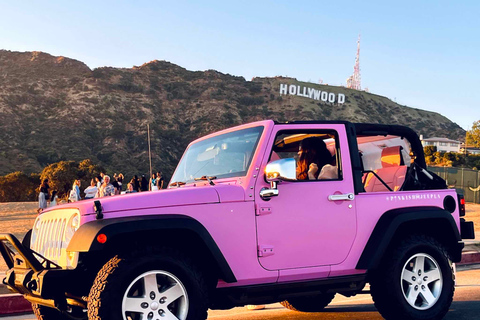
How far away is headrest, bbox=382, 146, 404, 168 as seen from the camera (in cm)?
674

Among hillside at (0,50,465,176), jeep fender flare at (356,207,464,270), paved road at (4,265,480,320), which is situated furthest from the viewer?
hillside at (0,50,465,176)

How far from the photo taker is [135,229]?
13.9 feet

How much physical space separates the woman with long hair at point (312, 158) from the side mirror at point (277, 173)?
2.46 ft

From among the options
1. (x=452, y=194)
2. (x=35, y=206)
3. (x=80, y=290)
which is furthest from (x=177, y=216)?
(x=35, y=206)

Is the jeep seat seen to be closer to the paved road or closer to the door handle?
the door handle

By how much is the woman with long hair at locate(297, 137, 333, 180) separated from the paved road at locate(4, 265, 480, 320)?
1810 millimetres

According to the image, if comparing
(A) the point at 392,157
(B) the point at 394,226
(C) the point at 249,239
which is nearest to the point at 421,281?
(B) the point at 394,226

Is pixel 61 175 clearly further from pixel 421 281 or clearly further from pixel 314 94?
pixel 314 94

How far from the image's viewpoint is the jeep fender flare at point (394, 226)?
533cm

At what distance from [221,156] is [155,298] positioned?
1.73 metres

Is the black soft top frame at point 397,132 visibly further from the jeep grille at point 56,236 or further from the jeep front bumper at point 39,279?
the jeep front bumper at point 39,279

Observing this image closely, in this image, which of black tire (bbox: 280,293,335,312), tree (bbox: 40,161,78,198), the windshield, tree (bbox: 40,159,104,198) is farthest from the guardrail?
the windshield

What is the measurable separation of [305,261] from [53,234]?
2.23m

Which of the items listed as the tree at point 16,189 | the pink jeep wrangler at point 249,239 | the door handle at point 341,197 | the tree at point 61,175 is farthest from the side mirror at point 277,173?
the tree at point 16,189
